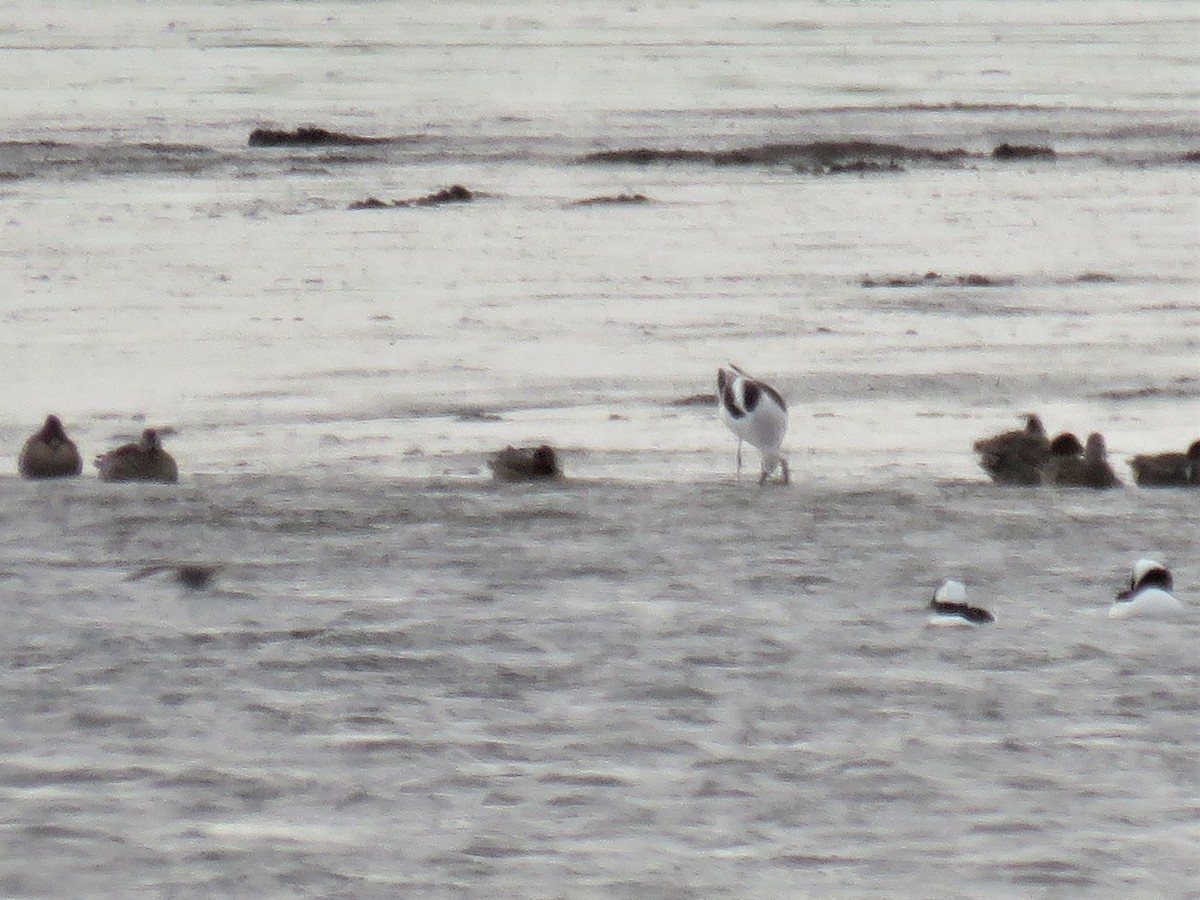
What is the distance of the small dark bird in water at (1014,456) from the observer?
10102mm

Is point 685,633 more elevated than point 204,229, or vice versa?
point 204,229

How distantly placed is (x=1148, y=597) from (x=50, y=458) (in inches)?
187

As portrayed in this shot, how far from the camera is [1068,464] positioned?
395 inches

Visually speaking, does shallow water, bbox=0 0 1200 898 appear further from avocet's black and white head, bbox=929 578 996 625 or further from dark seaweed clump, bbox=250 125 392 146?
dark seaweed clump, bbox=250 125 392 146

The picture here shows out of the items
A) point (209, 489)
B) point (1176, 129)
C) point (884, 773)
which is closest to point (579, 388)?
point (209, 489)

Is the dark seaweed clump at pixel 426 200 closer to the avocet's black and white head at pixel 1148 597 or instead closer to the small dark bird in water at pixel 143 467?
the small dark bird in water at pixel 143 467

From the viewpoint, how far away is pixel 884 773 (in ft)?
18.5

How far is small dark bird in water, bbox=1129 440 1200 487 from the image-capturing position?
9906 millimetres

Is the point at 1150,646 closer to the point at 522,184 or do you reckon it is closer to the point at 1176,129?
the point at 522,184

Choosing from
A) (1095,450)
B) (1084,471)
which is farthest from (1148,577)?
(1095,450)

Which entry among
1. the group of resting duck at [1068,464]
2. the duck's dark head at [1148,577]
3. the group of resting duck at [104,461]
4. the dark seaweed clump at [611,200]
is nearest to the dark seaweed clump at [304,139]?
the dark seaweed clump at [611,200]

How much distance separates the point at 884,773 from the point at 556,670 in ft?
4.17

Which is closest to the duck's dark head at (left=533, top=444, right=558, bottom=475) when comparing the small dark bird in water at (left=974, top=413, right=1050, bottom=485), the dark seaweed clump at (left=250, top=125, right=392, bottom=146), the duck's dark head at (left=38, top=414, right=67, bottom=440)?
the small dark bird in water at (left=974, top=413, right=1050, bottom=485)

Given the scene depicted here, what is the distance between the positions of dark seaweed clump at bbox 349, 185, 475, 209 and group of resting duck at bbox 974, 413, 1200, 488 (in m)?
13.3
